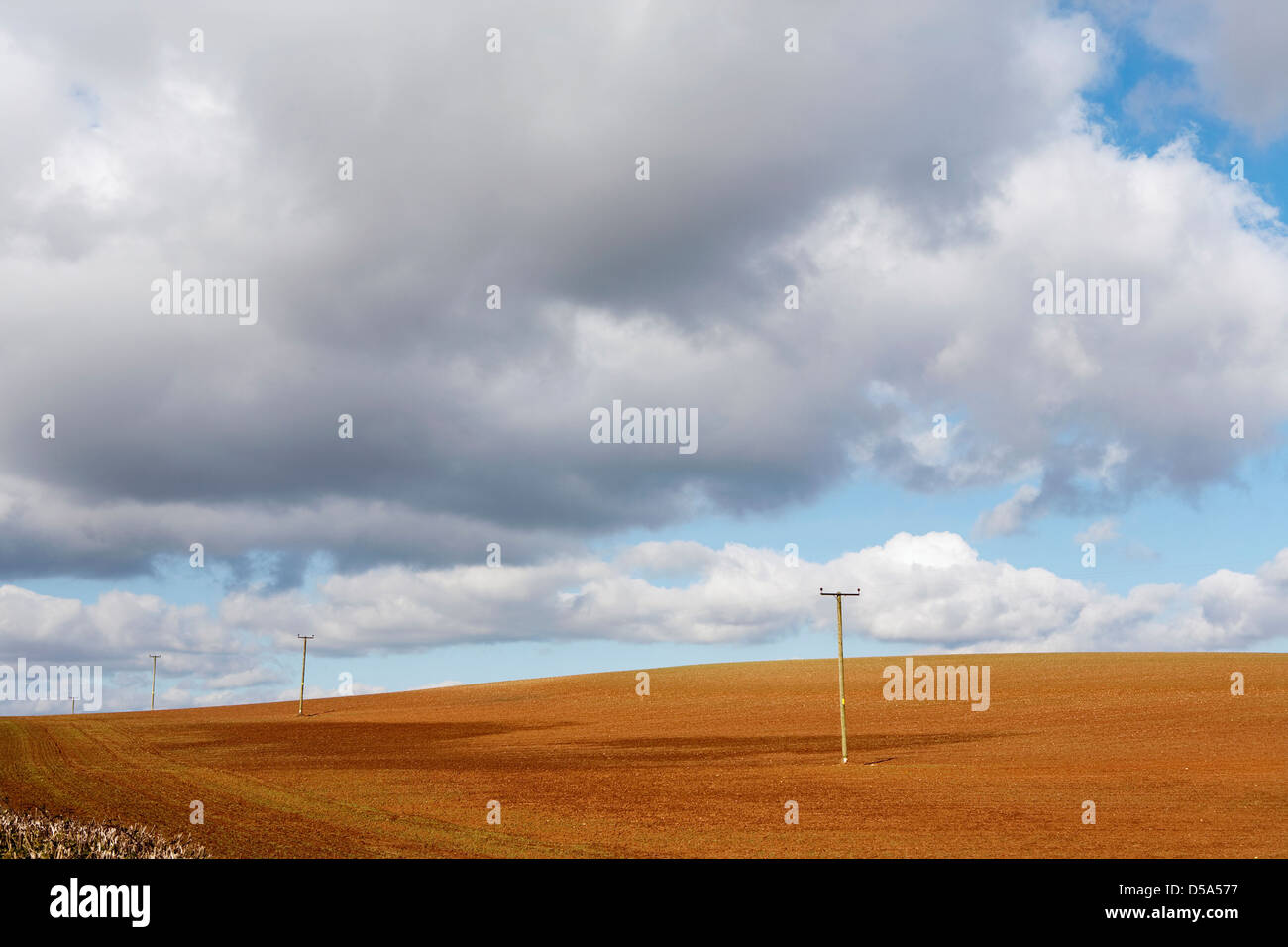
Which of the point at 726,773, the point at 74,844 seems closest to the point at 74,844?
the point at 74,844

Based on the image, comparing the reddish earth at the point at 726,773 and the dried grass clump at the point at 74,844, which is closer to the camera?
the dried grass clump at the point at 74,844

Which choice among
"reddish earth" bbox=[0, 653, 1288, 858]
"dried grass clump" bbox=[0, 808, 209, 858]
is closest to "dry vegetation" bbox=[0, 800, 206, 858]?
"dried grass clump" bbox=[0, 808, 209, 858]

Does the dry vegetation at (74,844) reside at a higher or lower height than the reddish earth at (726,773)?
higher

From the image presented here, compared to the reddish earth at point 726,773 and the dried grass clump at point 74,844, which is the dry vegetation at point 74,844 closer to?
the dried grass clump at point 74,844

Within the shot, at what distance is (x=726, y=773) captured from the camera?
140 feet

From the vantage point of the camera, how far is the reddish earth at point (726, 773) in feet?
81.5

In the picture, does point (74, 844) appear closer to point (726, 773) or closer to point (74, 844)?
point (74, 844)

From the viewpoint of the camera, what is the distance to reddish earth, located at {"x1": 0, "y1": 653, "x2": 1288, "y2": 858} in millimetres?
24844

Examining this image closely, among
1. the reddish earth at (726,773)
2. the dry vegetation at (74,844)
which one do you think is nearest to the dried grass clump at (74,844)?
the dry vegetation at (74,844)

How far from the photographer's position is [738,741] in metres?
58.7

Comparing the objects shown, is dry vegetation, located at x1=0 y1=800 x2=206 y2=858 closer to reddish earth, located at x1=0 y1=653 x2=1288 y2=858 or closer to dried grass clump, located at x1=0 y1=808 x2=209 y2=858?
dried grass clump, located at x1=0 y1=808 x2=209 y2=858
